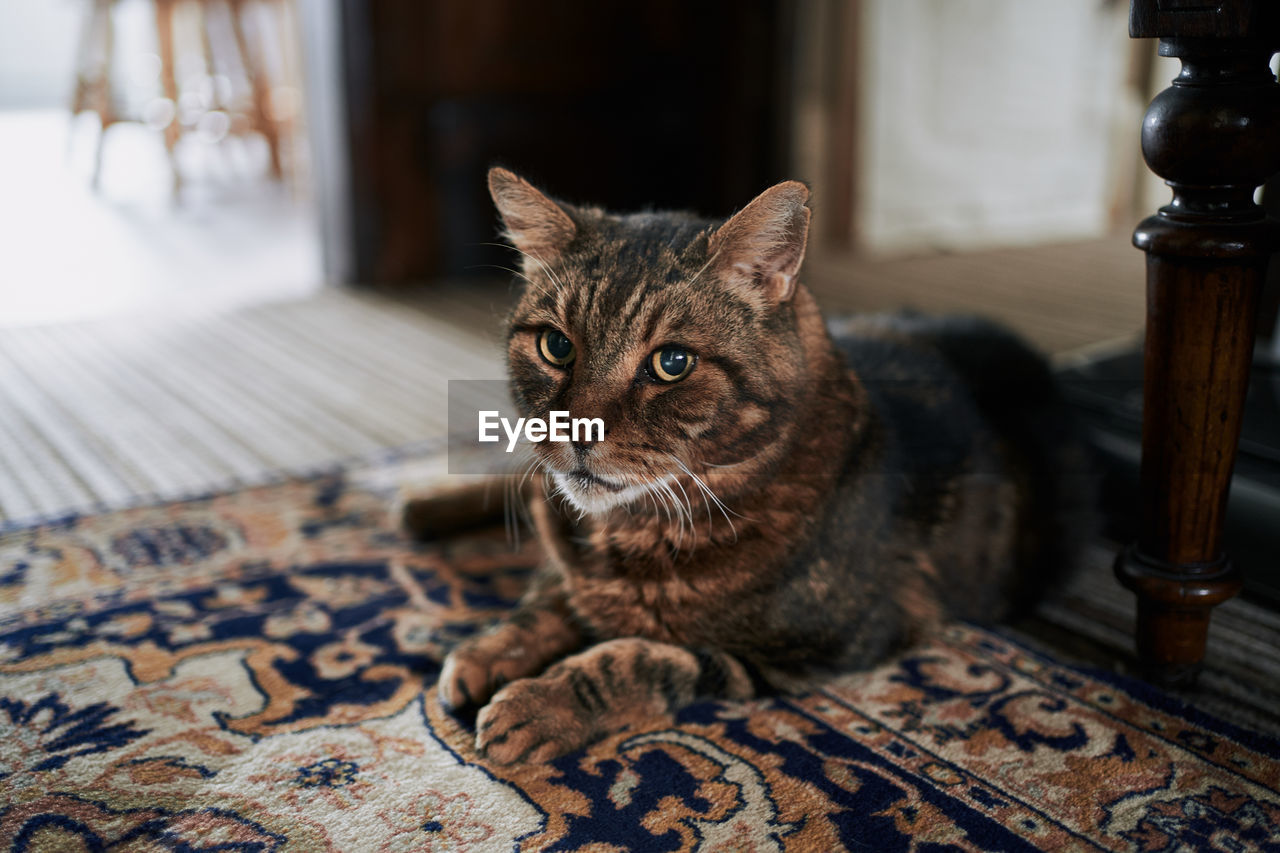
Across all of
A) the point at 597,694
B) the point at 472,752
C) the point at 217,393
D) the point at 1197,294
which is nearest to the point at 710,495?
the point at 597,694

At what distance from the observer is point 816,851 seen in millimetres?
909

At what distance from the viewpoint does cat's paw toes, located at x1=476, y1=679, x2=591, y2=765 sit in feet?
3.31

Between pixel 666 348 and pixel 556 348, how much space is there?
0.41 feet

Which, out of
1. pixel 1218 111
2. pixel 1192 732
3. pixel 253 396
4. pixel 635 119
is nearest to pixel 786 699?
pixel 1192 732

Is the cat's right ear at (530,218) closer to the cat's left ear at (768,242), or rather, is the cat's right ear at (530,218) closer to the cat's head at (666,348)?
the cat's head at (666,348)

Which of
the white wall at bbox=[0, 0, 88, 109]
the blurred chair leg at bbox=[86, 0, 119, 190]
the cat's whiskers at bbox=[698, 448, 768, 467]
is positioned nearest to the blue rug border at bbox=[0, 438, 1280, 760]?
the cat's whiskers at bbox=[698, 448, 768, 467]

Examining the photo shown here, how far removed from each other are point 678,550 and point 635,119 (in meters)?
2.64

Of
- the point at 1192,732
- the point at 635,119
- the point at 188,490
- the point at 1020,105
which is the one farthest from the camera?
the point at 1020,105

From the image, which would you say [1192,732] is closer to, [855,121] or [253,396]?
[253,396]

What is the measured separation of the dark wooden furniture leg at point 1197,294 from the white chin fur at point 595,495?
0.55 m

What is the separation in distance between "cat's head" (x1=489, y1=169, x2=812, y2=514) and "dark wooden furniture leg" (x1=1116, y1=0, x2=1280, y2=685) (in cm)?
36

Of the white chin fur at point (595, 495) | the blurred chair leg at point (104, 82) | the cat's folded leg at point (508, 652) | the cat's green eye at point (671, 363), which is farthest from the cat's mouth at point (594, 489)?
the blurred chair leg at point (104, 82)

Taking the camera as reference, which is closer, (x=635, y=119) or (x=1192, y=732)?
(x=1192, y=732)

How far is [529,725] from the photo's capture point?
1017 mm
